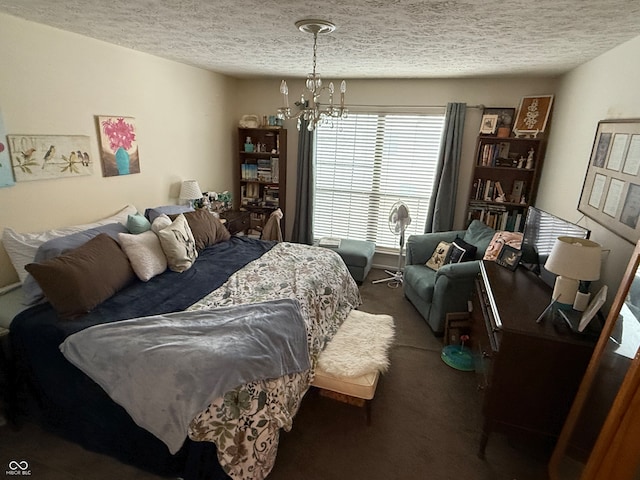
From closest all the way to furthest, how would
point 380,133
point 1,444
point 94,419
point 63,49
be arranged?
point 94,419
point 1,444
point 63,49
point 380,133

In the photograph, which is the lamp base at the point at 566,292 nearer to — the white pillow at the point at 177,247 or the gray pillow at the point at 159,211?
the white pillow at the point at 177,247

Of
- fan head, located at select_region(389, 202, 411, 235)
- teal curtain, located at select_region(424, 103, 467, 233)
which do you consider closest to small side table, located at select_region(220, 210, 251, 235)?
fan head, located at select_region(389, 202, 411, 235)

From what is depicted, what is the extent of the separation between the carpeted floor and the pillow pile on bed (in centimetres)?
79

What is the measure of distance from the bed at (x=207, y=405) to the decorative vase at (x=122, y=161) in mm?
1191

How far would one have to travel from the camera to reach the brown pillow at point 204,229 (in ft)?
10.5

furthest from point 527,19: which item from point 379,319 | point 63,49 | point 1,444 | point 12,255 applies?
point 1,444

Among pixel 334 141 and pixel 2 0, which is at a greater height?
pixel 2 0

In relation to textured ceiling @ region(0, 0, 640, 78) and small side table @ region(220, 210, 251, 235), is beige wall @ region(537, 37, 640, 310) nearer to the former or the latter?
textured ceiling @ region(0, 0, 640, 78)

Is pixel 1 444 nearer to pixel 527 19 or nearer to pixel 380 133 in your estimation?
pixel 527 19

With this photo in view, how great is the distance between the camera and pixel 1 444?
198 centimetres

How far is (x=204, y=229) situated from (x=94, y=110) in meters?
1.31

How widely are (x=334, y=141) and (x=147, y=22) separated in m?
2.78

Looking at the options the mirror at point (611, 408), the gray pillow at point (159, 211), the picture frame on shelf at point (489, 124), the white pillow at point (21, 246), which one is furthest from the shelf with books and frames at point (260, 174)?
the mirror at point (611, 408)

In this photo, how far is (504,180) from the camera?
4113 mm
